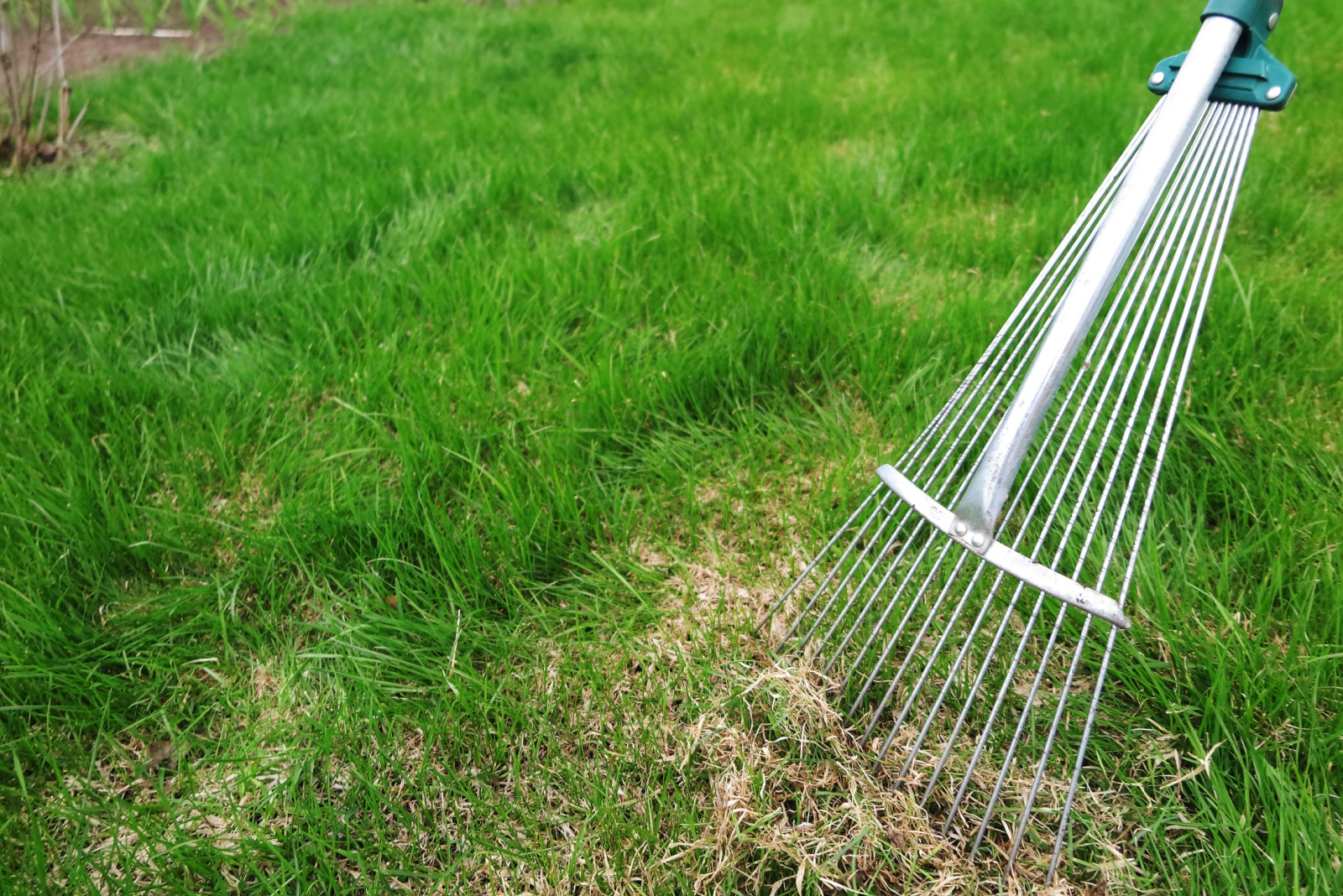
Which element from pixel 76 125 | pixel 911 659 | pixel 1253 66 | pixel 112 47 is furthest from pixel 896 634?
pixel 112 47

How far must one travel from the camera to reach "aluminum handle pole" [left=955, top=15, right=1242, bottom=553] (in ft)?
3.56

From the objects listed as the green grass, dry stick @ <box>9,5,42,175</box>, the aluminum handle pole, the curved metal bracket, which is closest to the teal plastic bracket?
the aluminum handle pole

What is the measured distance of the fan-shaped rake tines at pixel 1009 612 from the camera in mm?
1101

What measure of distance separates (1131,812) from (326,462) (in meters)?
1.76

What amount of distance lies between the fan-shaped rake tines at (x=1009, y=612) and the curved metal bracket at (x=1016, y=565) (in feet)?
0.04

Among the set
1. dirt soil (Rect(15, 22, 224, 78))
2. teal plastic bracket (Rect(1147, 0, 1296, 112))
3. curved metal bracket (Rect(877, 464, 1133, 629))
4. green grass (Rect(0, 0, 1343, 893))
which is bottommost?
green grass (Rect(0, 0, 1343, 893))

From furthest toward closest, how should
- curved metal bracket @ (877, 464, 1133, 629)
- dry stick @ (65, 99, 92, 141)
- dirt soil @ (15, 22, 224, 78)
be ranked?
dirt soil @ (15, 22, 224, 78)
dry stick @ (65, 99, 92, 141)
curved metal bracket @ (877, 464, 1133, 629)

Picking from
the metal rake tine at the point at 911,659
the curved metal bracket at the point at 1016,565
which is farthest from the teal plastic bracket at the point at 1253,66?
the metal rake tine at the point at 911,659

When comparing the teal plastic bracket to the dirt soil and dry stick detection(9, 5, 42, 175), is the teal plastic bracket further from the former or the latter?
the dirt soil

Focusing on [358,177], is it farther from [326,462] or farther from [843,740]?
[843,740]

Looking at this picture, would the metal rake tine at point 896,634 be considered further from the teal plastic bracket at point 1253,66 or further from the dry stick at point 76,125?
the dry stick at point 76,125

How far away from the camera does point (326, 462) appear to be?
1817 millimetres

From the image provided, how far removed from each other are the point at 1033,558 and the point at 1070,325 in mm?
345

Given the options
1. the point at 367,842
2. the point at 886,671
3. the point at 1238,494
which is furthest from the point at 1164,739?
the point at 367,842
